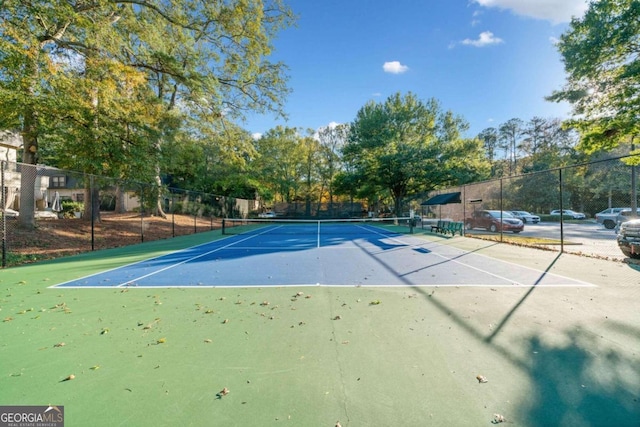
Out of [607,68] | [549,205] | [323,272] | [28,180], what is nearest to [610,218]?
[607,68]

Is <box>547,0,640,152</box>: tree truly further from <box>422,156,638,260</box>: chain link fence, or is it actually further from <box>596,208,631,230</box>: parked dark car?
<box>596,208,631,230</box>: parked dark car

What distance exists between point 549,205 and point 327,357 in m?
43.0

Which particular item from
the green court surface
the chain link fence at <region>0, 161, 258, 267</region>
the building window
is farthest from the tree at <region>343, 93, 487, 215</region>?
the building window

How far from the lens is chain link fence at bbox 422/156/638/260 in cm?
1623

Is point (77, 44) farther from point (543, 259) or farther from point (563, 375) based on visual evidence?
point (543, 259)

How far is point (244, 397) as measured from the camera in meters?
2.20

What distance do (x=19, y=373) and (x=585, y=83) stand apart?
678 inches

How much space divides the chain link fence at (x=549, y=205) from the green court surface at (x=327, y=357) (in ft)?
31.9

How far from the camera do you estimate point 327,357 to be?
2805mm

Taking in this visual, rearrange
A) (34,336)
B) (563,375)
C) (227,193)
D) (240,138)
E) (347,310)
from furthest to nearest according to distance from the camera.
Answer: (227,193) < (240,138) < (347,310) < (34,336) < (563,375)

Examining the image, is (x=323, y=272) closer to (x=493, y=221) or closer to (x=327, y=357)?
(x=327, y=357)

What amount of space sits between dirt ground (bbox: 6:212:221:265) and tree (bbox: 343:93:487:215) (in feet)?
61.8

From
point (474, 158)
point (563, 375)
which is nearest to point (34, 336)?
point (563, 375)

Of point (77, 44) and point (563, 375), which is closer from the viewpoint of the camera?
point (563, 375)
